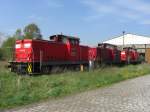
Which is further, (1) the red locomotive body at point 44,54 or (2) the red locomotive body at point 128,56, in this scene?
(2) the red locomotive body at point 128,56

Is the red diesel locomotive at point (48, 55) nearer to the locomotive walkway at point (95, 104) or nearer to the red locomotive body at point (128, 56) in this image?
the locomotive walkway at point (95, 104)

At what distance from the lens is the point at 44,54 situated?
23.9m

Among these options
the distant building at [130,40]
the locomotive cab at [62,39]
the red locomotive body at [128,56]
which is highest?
the distant building at [130,40]

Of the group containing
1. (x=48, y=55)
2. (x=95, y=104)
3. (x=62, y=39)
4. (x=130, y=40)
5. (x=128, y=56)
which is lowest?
(x=95, y=104)

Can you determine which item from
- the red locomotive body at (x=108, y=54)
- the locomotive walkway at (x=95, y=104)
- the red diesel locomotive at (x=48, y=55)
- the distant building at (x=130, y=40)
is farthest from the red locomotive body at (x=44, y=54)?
the distant building at (x=130, y=40)

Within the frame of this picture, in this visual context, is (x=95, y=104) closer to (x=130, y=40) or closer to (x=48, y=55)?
(x=48, y=55)

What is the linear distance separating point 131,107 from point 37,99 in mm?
3305

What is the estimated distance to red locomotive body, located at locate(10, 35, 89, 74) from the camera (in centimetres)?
2243

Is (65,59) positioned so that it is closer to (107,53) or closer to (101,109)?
(107,53)

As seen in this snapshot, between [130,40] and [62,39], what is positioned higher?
[130,40]

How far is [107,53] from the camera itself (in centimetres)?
3816

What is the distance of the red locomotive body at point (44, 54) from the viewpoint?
22.4 m

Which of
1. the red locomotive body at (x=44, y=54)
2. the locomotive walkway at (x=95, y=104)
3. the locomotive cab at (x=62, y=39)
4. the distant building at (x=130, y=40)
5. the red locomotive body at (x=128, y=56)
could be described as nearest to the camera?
the locomotive walkway at (x=95, y=104)

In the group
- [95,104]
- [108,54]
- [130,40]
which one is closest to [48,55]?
[95,104]
